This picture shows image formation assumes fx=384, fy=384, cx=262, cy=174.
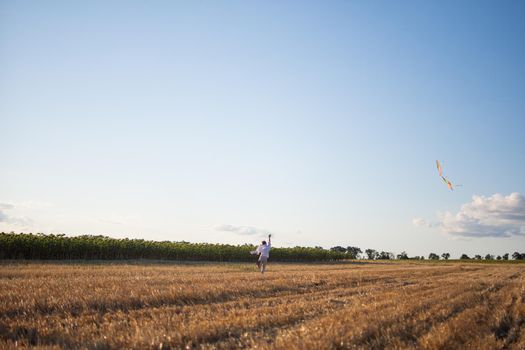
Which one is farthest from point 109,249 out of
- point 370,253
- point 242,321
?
point 370,253

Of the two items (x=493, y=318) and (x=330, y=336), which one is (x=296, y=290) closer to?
(x=493, y=318)

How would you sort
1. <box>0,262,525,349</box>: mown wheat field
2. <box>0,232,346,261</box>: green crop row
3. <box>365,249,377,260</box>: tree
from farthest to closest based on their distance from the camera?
<box>365,249,377,260</box>: tree
<box>0,232,346,261</box>: green crop row
<box>0,262,525,349</box>: mown wheat field

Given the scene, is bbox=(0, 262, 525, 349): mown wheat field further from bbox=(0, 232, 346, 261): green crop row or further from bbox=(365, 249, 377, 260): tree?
bbox=(365, 249, 377, 260): tree

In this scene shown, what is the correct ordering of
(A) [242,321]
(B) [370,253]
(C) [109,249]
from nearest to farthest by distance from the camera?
(A) [242,321], (C) [109,249], (B) [370,253]

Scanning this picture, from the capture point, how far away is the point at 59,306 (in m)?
8.63

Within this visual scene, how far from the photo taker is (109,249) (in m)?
42.2

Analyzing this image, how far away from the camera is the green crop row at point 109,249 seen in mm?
35125

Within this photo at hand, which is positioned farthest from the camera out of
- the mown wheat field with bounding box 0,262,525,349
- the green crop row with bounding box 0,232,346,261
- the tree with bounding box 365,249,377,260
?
the tree with bounding box 365,249,377,260

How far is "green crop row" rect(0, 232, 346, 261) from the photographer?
115 ft

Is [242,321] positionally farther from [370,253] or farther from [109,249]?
[370,253]

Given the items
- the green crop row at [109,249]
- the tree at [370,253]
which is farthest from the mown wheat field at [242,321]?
the tree at [370,253]

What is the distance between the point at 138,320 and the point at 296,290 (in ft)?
22.5

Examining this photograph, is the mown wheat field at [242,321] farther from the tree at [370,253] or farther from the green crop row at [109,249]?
the tree at [370,253]

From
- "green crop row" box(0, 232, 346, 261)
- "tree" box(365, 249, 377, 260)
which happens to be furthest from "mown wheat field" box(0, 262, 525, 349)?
"tree" box(365, 249, 377, 260)
